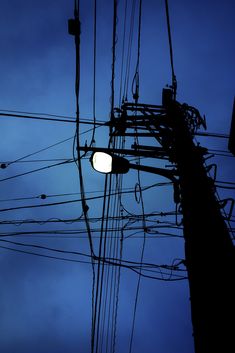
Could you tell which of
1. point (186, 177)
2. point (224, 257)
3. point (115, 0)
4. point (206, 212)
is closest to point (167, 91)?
point (115, 0)

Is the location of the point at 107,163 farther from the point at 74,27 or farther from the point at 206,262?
the point at 74,27

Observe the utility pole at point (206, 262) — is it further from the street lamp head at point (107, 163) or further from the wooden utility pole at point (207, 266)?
the street lamp head at point (107, 163)

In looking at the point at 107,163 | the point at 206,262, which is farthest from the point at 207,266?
the point at 107,163

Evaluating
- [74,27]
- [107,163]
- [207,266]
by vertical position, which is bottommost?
[207,266]

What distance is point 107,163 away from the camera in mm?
3398

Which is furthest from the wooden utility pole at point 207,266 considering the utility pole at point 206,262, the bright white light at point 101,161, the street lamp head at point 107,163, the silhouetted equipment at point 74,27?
the silhouetted equipment at point 74,27

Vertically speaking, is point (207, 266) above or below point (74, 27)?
below

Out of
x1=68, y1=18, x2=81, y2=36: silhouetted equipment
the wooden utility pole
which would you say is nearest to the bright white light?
the wooden utility pole

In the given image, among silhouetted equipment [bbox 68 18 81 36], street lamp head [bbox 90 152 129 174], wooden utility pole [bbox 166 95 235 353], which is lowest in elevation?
wooden utility pole [bbox 166 95 235 353]

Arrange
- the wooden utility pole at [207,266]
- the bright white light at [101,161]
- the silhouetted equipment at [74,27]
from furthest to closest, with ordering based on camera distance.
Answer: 1. the silhouetted equipment at [74,27]
2. the bright white light at [101,161]
3. the wooden utility pole at [207,266]

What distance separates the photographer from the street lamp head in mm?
3377

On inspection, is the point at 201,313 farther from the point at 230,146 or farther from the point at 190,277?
the point at 230,146

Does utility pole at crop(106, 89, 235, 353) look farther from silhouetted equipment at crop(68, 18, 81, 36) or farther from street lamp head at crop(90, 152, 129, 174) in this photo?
silhouetted equipment at crop(68, 18, 81, 36)

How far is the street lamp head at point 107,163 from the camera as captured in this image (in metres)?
3.38
